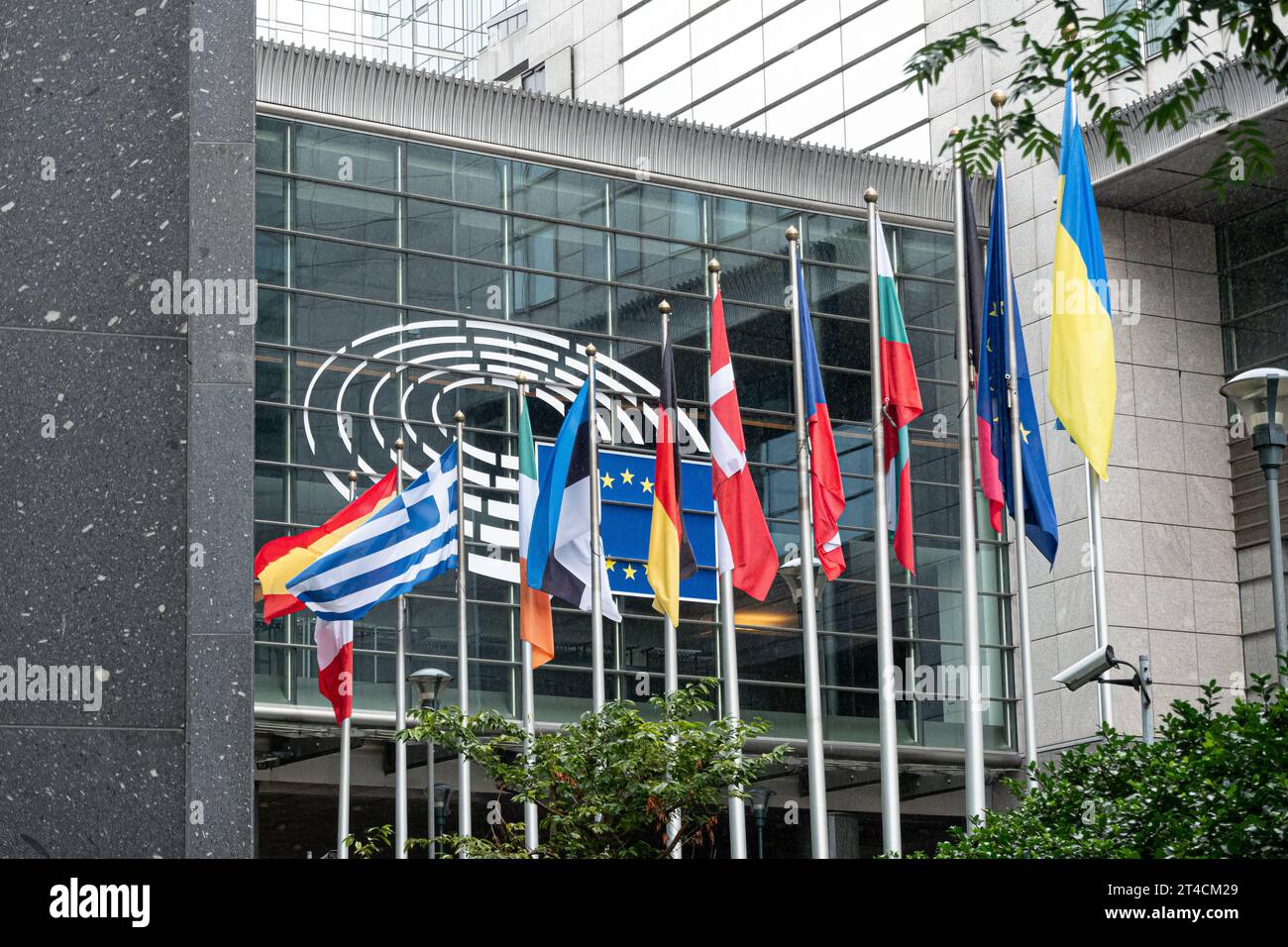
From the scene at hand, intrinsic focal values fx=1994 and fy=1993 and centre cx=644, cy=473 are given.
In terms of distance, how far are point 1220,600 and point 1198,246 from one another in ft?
25.0

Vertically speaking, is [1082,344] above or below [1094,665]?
above

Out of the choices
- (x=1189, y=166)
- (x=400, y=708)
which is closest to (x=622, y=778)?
(x=400, y=708)

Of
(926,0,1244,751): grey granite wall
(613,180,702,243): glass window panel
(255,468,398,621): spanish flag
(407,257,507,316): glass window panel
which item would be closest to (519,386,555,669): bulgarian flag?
(255,468,398,621): spanish flag

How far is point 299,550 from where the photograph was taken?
27.9 meters

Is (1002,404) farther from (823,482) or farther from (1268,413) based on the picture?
(1268,413)

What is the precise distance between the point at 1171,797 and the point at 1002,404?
1297 cm

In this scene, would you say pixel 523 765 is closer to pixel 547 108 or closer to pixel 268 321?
pixel 268 321

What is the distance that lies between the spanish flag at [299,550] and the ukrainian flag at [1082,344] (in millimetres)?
10260

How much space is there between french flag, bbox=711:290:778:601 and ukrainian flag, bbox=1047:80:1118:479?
444 centimetres

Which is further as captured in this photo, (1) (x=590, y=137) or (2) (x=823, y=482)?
(1) (x=590, y=137)

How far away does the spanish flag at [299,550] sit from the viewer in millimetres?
27484

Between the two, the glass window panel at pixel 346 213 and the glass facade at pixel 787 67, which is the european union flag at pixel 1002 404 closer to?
the glass window panel at pixel 346 213

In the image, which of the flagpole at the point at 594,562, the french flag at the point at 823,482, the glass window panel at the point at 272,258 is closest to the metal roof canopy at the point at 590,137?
the glass window panel at the point at 272,258
